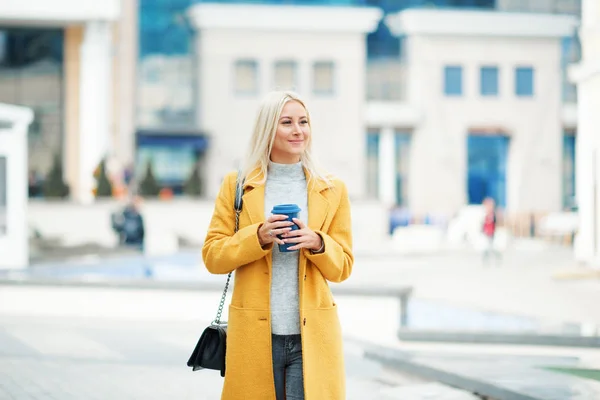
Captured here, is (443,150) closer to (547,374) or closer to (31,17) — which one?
(31,17)

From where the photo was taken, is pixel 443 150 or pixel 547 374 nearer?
pixel 547 374

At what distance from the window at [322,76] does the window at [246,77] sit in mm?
2461

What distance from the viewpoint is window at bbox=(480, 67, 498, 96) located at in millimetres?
39344

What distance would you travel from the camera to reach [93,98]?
1251 inches

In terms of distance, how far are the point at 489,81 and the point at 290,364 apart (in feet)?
122

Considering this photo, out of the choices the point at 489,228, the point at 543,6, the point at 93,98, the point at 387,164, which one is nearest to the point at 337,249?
the point at 489,228

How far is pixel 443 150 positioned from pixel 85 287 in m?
28.1

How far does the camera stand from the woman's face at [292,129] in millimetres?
3838

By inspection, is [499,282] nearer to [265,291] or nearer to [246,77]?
[265,291]

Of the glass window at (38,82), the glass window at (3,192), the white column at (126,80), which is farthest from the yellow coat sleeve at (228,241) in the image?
the white column at (126,80)

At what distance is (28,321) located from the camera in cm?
1202

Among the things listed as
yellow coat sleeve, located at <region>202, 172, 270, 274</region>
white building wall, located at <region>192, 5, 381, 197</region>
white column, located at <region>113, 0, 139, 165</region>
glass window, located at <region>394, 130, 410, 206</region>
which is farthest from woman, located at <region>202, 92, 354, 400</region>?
glass window, located at <region>394, 130, 410, 206</region>

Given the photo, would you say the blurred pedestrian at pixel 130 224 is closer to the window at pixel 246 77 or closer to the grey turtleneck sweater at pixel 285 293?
the grey turtleneck sweater at pixel 285 293

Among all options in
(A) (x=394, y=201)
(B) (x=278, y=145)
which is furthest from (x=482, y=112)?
(B) (x=278, y=145)
